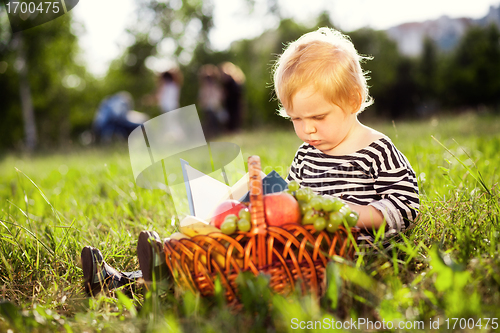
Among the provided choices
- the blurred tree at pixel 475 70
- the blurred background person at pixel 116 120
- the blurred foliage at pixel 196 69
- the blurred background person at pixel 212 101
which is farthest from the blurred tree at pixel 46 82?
the blurred tree at pixel 475 70

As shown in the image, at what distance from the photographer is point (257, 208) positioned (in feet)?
3.67

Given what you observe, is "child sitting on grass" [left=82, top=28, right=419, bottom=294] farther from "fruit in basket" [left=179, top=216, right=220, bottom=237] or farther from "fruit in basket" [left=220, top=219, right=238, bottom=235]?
"fruit in basket" [left=220, top=219, right=238, bottom=235]

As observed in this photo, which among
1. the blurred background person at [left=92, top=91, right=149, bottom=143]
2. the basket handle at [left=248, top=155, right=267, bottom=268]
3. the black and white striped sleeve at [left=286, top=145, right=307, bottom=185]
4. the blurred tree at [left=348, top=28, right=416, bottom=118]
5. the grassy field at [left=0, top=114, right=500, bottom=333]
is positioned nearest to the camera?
the grassy field at [left=0, top=114, right=500, bottom=333]

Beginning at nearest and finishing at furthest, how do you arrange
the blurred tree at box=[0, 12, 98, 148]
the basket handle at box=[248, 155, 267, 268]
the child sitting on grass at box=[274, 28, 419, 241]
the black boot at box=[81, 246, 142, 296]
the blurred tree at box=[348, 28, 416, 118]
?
A: 1. the basket handle at box=[248, 155, 267, 268]
2. the black boot at box=[81, 246, 142, 296]
3. the child sitting on grass at box=[274, 28, 419, 241]
4. the blurred tree at box=[348, 28, 416, 118]
5. the blurred tree at box=[0, 12, 98, 148]

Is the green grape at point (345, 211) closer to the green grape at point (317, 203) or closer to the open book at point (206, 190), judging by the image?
the green grape at point (317, 203)

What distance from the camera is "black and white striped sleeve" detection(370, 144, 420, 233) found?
1.50m

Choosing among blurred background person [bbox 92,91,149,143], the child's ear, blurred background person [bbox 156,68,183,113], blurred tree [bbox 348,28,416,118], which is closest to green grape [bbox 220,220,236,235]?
the child's ear

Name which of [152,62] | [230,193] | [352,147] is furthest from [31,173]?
[152,62]

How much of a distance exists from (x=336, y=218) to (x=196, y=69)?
56.4ft

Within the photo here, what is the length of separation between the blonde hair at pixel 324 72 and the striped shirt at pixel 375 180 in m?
0.25

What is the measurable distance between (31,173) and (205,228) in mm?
5083

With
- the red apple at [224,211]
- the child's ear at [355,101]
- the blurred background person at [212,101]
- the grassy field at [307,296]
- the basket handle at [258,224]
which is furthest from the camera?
the blurred background person at [212,101]

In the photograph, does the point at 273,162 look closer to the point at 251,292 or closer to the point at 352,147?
the point at 352,147

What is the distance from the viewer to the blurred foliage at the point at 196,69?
998 centimetres
